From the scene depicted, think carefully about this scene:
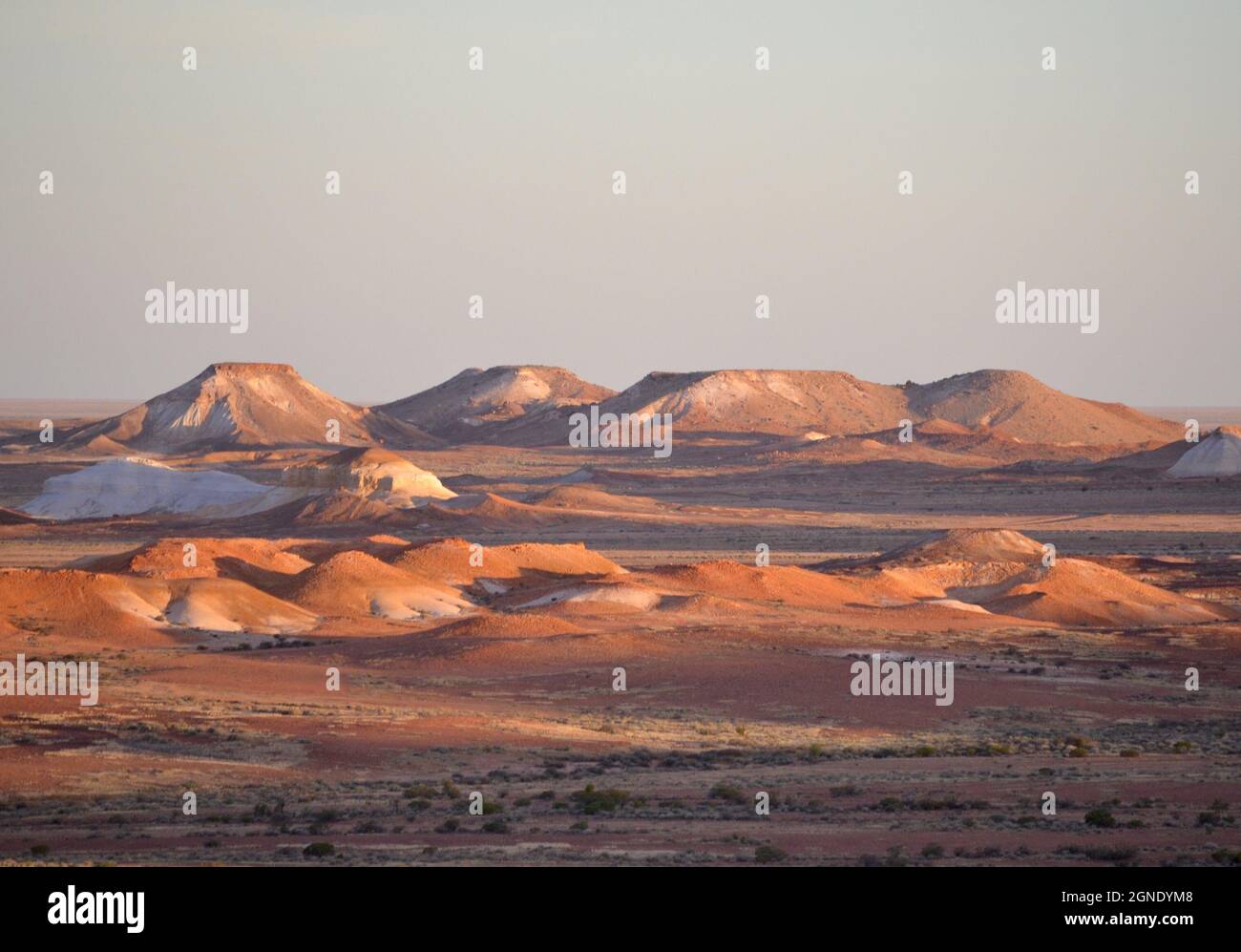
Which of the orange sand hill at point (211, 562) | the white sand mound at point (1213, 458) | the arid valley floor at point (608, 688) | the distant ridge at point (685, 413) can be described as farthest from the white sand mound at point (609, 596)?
the distant ridge at point (685, 413)

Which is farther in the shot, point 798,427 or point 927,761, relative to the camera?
point 798,427

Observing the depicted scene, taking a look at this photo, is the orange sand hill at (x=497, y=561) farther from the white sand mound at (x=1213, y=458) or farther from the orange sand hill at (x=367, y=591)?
the white sand mound at (x=1213, y=458)

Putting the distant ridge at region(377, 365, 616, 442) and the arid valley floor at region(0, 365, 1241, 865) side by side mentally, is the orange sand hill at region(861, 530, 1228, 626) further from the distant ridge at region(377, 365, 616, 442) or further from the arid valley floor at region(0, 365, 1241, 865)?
the distant ridge at region(377, 365, 616, 442)

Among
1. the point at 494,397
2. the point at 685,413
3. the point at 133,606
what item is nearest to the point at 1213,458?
the point at 685,413

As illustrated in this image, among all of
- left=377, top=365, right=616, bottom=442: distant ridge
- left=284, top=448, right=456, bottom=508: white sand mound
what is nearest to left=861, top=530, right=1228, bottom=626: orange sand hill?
left=284, top=448, right=456, bottom=508: white sand mound

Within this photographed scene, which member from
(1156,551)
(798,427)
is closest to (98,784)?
(1156,551)

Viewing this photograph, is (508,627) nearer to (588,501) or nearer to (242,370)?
(588,501)
